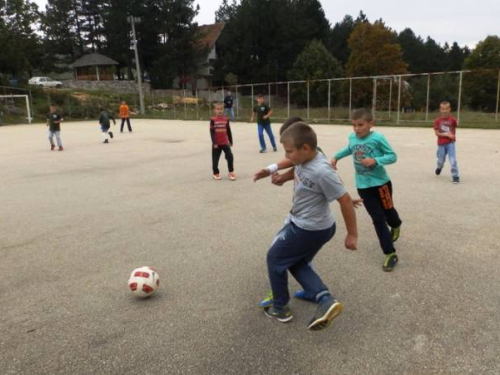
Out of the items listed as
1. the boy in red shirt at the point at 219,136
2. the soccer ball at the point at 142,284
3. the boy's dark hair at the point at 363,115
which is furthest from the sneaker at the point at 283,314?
the boy in red shirt at the point at 219,136

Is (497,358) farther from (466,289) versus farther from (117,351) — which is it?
(117,351)

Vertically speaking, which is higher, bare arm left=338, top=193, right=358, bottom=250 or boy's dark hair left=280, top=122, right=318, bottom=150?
boy's dark hair left=280, top=122, right=318, bottom=150

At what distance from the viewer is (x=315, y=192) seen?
2906 millimetres

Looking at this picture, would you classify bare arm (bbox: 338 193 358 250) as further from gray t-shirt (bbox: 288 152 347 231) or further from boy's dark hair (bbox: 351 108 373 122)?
boy's dark hair (bbox: 351 108 373 122)

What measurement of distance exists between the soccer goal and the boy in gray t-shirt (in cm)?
3827

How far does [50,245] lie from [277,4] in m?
61.9

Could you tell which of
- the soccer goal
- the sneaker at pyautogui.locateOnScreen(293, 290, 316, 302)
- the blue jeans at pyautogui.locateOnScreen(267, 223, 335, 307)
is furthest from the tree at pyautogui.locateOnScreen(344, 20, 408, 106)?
the blue jeans at pyautogui.locateOnScreen(267, 223, 335, 307)

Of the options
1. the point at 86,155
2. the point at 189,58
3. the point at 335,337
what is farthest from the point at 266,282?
the point at 189,58

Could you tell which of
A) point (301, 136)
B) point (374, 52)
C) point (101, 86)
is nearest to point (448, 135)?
point (301, 136)

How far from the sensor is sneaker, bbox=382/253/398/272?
405cm

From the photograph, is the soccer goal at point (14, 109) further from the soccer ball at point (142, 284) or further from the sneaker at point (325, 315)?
the sneaker at point (325, 315)

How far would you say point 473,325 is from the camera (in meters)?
3.09

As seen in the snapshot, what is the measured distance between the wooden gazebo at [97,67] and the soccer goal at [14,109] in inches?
885

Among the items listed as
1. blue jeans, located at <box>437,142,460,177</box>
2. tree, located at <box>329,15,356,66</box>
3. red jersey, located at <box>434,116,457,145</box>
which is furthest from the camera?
tree, located at <box>329,15,356,66</box>
